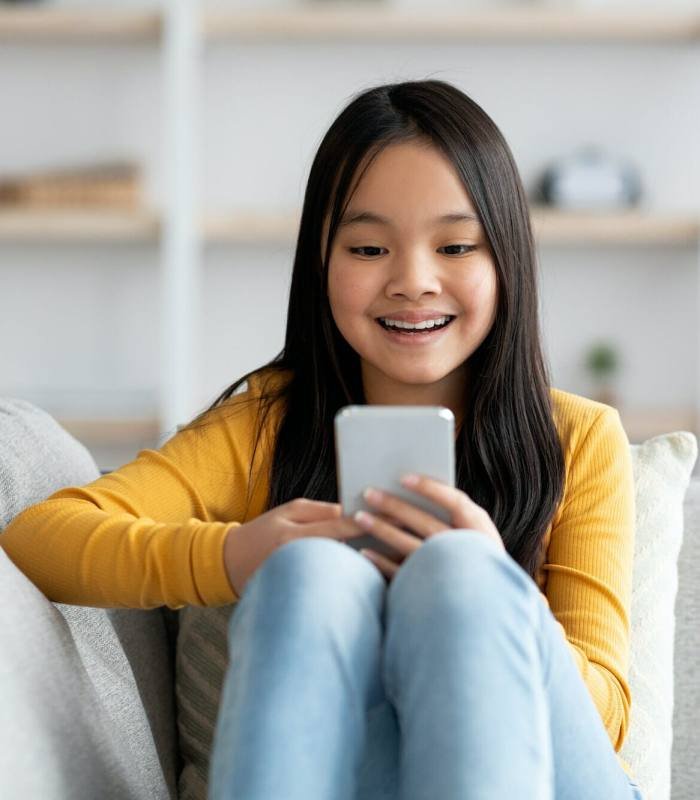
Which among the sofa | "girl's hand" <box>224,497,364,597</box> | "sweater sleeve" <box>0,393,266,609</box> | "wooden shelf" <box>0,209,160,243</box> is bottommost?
the sofa

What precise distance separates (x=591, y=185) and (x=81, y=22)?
4.87ft

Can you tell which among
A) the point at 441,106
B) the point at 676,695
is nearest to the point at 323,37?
the point at 441,106

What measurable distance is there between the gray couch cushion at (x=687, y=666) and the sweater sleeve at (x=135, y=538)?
1.83 ft

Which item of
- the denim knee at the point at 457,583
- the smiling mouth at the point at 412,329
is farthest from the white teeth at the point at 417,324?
the denim knee at the point at 457,583

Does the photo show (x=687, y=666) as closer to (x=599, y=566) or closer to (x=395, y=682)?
(x=599, y=566)

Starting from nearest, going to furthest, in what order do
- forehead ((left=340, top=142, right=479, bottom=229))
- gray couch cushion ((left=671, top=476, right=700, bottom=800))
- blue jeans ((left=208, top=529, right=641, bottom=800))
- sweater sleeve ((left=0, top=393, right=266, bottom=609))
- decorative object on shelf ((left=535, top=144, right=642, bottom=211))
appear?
blue jeans ((left=208, top=529, right=641, bottom=800))
sweater sleeve ((left=0, top=393, right=266, bottom=609))
forehead ((left=340, top=142, right=479, bottom=229))
gray couch cushion ((left=671, top=476, right=700, bottom=800))
decorative object on shelf ((left=535, top=144, right=642, bottom=211))

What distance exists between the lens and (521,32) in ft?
11.3

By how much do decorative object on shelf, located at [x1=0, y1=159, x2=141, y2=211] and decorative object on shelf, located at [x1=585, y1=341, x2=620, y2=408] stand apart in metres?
1.38

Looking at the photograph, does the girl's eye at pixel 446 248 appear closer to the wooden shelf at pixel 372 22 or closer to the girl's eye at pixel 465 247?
the girl's eye at pixel 465 247

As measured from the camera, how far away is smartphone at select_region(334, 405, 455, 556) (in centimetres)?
98

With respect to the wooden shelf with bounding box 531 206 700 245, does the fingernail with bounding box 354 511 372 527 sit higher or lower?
lower

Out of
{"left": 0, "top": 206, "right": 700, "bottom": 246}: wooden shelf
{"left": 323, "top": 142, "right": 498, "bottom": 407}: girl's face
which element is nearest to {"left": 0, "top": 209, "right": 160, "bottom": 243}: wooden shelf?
{"left": 0, "top": 206, "right": 700, "bottom": 246}: wooden shelf

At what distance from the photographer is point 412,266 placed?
1.29 metres

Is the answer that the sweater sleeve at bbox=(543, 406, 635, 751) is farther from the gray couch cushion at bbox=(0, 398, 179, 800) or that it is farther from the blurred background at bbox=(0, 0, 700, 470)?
the blurred background at bbox=(0, 0, 700, 470)
